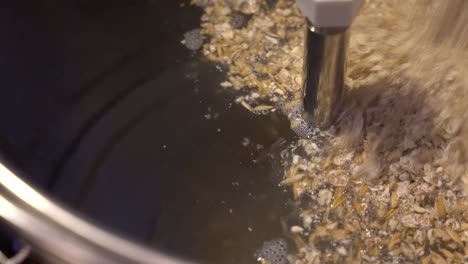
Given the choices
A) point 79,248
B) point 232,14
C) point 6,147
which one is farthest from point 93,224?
point 232,14

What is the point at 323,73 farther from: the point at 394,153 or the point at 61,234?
the point at 61,234

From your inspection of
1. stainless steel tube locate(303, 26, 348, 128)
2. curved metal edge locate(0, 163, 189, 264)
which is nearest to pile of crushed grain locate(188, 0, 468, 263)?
stainless steel tube locate(303, 26, 348, 128)

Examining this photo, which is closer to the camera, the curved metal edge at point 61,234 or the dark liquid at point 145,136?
the curved metal edge at point 61,234

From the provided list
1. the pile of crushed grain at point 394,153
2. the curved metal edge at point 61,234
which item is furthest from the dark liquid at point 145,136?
the curved metal edge at point 61,234

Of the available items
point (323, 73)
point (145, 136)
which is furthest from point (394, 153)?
point (145, 136)

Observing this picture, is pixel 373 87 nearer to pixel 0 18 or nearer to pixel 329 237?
pixel 329 237

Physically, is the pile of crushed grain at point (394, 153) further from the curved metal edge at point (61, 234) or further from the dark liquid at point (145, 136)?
the curved metal edge at point (61, 234)

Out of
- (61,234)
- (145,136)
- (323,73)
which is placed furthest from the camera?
(145,136)
